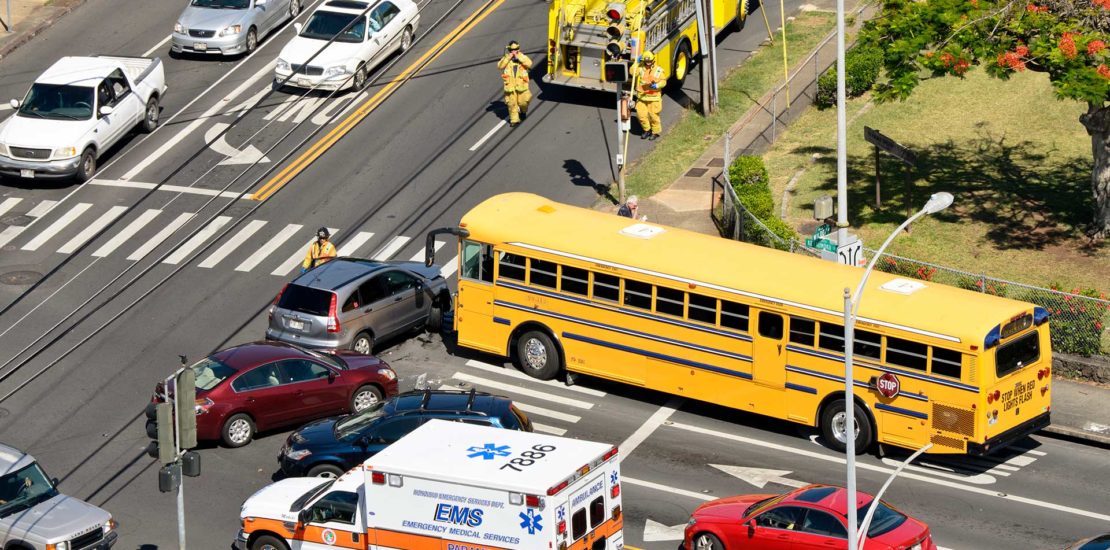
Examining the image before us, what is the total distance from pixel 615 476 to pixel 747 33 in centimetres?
2642

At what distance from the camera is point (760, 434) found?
95.3 feet

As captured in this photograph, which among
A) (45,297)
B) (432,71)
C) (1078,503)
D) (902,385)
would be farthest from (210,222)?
(1078,503)

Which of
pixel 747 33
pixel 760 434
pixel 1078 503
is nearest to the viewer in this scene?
pixel 1078 503

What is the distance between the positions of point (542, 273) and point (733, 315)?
393 centimetres

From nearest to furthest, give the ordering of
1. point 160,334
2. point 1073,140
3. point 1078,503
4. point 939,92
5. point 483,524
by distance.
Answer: point 483,524, point 1078,503, point 160,334, point 1073,140, point 939,92

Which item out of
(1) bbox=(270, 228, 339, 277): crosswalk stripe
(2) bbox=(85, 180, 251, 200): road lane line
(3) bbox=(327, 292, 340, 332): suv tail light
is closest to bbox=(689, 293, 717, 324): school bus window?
(3) bbox=(327, 292, 340, 332): suv tail light

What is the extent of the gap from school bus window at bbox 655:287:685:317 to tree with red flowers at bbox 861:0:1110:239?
761cm

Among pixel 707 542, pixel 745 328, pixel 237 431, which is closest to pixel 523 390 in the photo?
pixel 745 328

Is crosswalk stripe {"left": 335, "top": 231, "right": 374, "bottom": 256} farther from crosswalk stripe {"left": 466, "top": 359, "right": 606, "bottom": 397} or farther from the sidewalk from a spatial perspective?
the sidewalk

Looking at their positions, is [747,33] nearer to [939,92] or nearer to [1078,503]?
[939,92]

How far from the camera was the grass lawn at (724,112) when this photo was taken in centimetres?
3944

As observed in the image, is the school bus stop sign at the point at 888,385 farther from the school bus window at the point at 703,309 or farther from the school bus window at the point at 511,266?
the school bus window at the point at 511,266

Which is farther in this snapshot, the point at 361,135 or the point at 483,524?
the point at 361,135

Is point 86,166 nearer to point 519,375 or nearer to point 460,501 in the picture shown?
point 519,375
